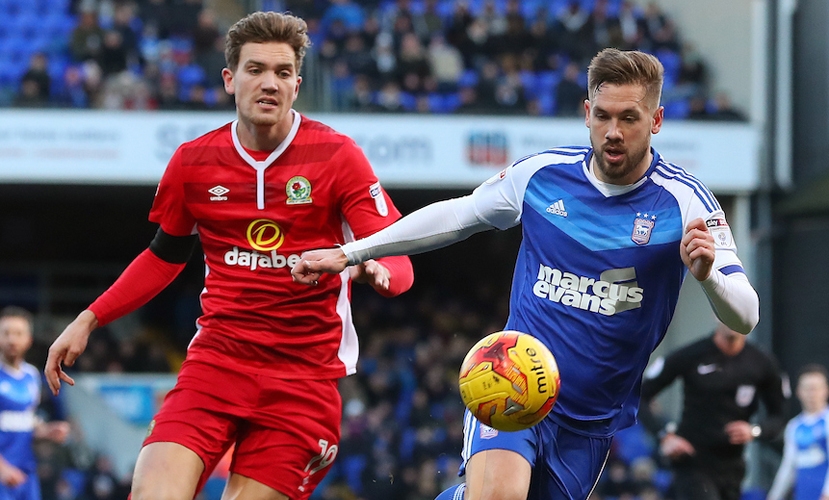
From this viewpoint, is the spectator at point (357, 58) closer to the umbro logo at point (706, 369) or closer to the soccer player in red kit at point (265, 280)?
the umbro logo at point (706, 369)

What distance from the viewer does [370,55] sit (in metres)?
17.8

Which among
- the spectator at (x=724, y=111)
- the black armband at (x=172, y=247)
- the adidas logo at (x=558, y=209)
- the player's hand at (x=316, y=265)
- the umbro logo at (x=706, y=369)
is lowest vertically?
the umbro logo at (x=706, y=369)

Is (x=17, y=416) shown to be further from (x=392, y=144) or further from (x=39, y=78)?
(x=392, y=144)

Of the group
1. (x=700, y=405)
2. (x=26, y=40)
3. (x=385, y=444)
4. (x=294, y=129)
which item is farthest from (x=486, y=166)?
(x=294, y=129)

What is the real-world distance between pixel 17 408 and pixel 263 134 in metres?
5.20

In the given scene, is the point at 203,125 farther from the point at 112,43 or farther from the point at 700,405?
the point at 700,405

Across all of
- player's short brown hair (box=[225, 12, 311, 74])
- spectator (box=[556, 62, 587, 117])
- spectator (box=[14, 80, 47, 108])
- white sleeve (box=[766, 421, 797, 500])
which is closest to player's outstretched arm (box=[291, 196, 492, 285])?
player's short brown hair (box=[225, 12, 311, 74])

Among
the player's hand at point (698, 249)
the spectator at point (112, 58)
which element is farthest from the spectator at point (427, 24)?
the player's hand at point (698, 249)

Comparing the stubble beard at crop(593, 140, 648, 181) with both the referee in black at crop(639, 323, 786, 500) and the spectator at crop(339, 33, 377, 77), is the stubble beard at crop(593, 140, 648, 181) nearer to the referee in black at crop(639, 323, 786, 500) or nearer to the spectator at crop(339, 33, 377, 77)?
the referee in black at crop(639, 323, 786, 500)

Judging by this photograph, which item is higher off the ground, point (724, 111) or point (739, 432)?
point (724, 111)

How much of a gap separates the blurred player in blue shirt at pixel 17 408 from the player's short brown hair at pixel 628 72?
19.1ft

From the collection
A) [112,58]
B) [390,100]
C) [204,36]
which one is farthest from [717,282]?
[204,36]

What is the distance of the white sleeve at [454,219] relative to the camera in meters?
4.78

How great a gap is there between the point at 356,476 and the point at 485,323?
6584 millimetres
